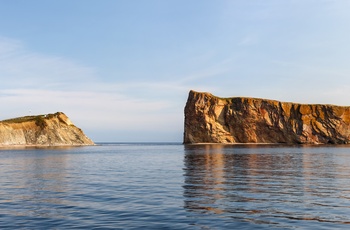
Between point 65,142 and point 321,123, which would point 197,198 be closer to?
point 65,142

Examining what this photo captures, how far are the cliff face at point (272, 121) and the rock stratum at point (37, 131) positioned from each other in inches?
2730

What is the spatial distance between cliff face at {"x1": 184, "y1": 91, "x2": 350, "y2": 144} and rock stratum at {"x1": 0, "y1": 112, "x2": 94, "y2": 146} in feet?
228

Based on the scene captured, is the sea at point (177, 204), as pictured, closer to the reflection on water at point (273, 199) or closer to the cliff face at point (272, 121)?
the reflection on water at point (273, 199)

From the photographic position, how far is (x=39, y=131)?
180 meters

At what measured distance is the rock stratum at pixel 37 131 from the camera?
6714 inches

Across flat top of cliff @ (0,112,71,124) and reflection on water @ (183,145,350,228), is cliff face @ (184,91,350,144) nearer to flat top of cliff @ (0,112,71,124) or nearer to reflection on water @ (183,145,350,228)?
flat top of cliff @ (0,112,71,124)

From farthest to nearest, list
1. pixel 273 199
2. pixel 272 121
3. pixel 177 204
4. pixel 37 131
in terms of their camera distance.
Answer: pixel 272 121, pixel 37 131, pixel 273 199, pixel 177 204

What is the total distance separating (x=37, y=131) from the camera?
17975 centimetres

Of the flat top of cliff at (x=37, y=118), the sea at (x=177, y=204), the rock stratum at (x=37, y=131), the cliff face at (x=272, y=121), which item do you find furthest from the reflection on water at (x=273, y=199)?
the flat top of cliff at (x=37, y=118)

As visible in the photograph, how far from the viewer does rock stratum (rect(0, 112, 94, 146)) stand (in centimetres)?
17054

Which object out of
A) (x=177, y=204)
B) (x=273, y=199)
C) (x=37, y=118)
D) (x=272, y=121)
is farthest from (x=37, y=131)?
(x=273, y=199)

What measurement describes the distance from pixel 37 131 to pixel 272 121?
122841mm

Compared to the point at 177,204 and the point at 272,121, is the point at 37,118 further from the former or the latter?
the point at 177,204

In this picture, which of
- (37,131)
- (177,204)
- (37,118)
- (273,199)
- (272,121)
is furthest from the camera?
(272,121)
